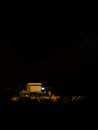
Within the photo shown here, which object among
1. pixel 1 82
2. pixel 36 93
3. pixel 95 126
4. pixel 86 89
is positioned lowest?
pixel 95 126

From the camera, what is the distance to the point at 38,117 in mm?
6641

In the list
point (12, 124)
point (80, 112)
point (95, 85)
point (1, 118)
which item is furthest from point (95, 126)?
point (95, 85)

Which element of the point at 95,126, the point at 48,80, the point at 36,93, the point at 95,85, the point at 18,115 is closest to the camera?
the point at 95,126

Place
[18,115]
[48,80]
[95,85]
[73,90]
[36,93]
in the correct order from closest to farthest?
[18,115] < [95,85] < [73,90] < [36,93] < [48,80]

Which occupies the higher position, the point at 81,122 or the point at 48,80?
the point at 48,80

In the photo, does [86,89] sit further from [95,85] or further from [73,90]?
[73,90]

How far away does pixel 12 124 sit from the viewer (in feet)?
19.9

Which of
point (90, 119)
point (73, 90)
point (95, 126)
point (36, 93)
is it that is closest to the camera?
point (95, 126)

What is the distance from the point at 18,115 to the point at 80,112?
62.6 inches

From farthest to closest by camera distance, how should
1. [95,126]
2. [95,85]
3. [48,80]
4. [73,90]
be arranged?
[48,80] < [73,90] < [95,85] < [95,126]

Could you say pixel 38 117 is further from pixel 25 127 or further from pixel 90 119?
pixel 90 119

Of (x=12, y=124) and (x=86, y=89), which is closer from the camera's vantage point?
(x=12, y=124)

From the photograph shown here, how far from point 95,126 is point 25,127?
4.85ft

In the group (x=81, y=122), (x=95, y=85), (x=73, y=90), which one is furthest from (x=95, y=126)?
(x=73, y=90)
